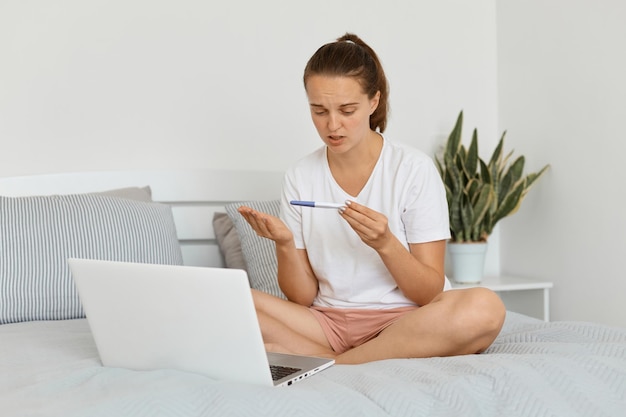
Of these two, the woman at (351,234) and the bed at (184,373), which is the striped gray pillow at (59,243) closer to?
the bed at (184,373)

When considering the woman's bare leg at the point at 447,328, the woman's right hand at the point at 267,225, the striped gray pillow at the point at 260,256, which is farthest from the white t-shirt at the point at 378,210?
the striped gray pillow at the point at 260,256

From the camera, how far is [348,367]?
145cm

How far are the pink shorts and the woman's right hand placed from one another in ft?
0.71

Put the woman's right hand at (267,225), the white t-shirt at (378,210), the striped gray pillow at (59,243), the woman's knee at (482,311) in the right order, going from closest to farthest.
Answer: the woman's knee at (482,311), the woman's right hand at (267,225), the white t-shirt at (378,210), the striped gray pillow at (59,243)

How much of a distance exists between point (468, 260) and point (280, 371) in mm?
1619

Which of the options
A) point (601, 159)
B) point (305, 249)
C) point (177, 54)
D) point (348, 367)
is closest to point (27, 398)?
point (348, 367)

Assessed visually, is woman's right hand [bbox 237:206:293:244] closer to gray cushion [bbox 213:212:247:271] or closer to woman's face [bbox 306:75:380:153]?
woman's face [bbox 306:75:380:153]

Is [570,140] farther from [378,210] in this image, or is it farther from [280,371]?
[280,371]

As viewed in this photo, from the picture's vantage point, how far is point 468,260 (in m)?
2.90

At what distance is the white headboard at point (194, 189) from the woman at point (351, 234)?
0.89 meters

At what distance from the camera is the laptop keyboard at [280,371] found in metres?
1.38

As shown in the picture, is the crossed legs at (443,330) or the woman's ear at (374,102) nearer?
the crossed legs at (443,330)

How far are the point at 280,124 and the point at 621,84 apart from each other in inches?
47.2

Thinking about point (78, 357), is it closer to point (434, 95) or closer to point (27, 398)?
point (27, 398)
